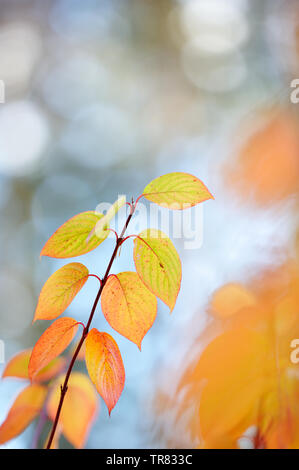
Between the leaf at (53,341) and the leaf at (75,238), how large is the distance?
10cm

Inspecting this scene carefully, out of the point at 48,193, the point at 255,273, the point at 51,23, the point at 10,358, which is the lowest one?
the point at 10,358

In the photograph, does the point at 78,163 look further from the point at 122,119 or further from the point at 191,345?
the point at 191,345

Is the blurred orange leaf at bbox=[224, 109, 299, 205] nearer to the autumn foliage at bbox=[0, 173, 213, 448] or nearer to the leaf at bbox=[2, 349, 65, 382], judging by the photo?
the autumn foliage at bbox=[0, 173, 213, 448]

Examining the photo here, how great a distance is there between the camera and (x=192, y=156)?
625 millimetres

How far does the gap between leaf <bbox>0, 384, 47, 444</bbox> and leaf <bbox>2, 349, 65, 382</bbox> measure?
0.02 meters

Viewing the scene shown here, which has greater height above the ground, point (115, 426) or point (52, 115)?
point (52, 115)

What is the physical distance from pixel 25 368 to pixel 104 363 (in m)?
0.15

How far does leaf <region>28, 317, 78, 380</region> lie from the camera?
0.53 m

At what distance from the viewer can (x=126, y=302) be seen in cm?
52

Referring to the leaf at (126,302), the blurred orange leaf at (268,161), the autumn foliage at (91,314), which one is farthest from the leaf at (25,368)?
the blurred orange leaf at (268,161)

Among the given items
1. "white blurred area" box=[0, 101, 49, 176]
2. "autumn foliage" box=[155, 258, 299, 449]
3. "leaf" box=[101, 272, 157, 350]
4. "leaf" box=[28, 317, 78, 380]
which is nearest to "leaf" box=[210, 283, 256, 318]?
"autumn foliage" box=[155, 258, 299, 449]

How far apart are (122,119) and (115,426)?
0.50 m

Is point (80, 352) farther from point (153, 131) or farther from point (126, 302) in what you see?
point (153, 131)
